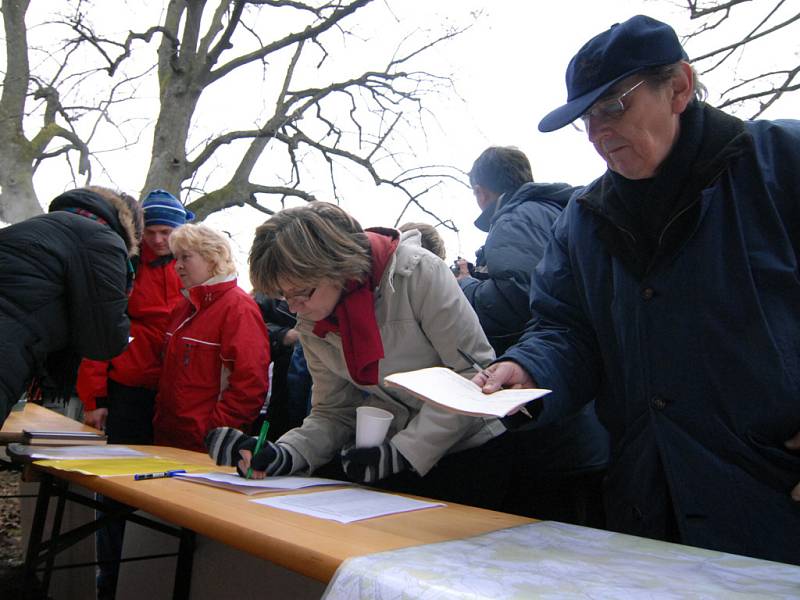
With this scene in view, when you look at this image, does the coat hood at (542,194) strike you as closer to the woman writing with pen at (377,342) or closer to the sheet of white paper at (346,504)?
the woman writing with pen at (377,342)

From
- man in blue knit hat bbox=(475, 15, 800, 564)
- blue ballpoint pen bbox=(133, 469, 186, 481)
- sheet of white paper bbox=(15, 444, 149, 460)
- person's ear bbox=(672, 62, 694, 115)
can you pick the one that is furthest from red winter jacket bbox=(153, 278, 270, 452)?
person's ear bbox=(672, 62, 694, 115)

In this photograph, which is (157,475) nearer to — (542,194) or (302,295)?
(302,295)

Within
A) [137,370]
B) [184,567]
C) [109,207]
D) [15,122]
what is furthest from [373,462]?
[15,122]

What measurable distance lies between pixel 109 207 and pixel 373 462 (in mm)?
1390

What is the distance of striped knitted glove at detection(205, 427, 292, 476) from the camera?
1780mm

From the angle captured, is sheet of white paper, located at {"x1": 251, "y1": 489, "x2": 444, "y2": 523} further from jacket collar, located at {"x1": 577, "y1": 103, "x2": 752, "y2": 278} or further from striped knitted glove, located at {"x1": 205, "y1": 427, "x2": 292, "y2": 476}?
jacket collar, located at {"x1": 577, "y1": 103, "x2": 752, "y2": 278}

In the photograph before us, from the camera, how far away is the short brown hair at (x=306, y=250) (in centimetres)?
185

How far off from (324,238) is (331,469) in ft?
2.31

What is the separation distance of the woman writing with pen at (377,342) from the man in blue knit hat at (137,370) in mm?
1418

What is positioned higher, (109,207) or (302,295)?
(109,207)

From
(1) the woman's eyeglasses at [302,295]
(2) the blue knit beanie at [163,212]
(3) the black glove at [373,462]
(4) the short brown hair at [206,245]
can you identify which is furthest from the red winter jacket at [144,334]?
(3) the black glove at [373,462]

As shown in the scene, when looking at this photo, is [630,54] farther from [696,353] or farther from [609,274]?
[696,353]

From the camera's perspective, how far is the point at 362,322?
183 cm

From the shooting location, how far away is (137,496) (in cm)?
150
